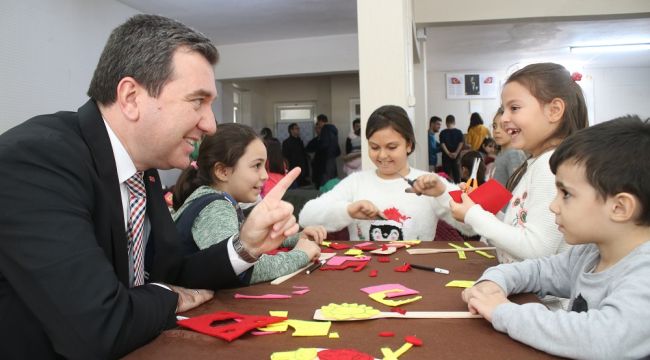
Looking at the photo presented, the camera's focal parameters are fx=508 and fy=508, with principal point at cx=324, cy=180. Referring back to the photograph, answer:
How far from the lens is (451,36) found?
9.84 m

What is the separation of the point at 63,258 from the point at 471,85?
1394 centimetres

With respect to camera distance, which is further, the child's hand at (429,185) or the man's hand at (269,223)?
the child's hand at (429,185)

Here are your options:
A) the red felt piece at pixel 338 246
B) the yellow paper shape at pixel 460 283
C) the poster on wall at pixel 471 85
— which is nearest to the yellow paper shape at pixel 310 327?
the yellow paper shape at pixel 460 283

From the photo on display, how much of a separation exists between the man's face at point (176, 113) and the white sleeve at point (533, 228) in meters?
0.90

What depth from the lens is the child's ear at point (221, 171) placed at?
215 centimetres

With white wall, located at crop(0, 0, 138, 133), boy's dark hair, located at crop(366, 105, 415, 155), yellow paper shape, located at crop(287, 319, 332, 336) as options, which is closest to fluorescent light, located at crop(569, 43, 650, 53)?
white wall, located at crop(0, 0, 138, 133)

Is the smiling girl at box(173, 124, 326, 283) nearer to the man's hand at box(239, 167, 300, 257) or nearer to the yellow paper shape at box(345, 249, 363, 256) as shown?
the yellow paper shape at box(345, 249, 363, 256)

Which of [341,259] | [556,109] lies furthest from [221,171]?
[556,109]

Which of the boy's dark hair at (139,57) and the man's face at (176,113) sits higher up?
the boy's dark hair at (139,57)

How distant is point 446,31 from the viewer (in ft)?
30.8

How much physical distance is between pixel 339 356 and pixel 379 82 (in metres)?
2.76

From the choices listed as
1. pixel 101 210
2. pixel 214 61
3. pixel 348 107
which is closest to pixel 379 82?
pixel 214 61

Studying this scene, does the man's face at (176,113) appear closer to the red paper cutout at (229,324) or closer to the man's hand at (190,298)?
the man's hand at (190,298)

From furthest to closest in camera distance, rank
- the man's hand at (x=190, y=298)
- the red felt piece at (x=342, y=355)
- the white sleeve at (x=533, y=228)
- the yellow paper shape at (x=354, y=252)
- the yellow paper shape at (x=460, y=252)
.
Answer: the yellow paper shape at (x=354, y=252), the yellow paper shape at (x=460, y=252), the white sleeve at (x=533, y=228), the man's hand at (x=190, y=298), the red felt piece at (x=342, y=355)
